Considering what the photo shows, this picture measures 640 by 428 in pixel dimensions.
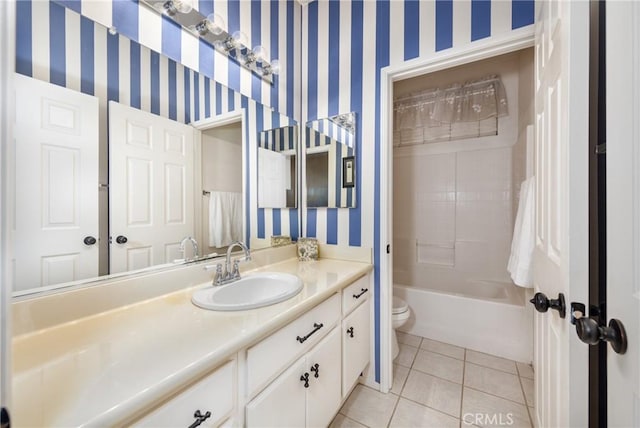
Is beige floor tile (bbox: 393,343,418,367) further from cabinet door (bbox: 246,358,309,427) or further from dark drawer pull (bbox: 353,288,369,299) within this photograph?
cabinet door (bbox: 246,358,309,427)

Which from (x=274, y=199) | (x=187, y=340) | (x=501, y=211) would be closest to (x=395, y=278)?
(x=501, y=211)

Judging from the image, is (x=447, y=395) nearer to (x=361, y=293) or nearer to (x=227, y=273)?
(x=361, y=293)

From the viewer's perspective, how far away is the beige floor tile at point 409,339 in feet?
7.42

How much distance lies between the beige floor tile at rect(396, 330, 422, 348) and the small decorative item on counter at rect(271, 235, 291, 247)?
4.50ft

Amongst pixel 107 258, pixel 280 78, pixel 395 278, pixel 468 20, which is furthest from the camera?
pixel 395 278

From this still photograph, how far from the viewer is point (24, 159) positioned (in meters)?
0.76

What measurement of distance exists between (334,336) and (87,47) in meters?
1.51

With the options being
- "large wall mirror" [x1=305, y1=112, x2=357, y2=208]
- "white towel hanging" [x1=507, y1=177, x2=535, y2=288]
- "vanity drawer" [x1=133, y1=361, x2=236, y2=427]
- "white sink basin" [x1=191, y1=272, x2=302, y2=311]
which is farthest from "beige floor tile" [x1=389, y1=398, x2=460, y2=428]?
"large wall mirror" [x1=305, y1=112, x2=357, y2=208]

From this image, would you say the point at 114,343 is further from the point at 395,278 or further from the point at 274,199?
the point at 395,278

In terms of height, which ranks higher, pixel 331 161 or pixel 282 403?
pixel 331 161

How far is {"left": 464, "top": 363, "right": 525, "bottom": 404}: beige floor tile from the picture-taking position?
163 cm

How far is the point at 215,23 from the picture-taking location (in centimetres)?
135

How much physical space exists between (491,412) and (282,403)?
4.32 feet

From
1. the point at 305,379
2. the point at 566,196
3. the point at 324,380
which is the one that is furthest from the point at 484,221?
the point at 305,379
